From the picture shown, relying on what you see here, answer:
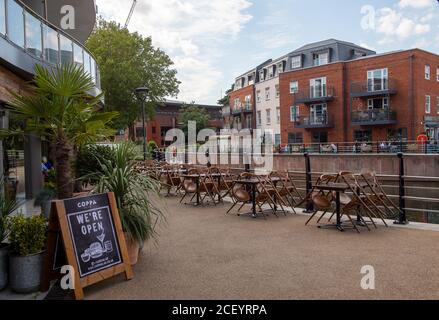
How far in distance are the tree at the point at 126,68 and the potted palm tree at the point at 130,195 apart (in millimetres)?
25031

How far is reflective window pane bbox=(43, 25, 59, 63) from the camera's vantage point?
919 centimetres

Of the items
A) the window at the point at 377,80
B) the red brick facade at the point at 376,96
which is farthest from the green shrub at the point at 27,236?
the window at the point at 377,80

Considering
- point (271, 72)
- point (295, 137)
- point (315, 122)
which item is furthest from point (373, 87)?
point (271, 72)

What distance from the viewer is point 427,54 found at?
35.0 m

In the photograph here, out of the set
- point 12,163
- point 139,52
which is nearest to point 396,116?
point 139,52

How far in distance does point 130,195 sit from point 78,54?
7.54 meters

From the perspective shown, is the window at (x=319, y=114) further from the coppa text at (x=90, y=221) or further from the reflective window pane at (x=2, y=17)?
the coppa text at (x=90, y=221)

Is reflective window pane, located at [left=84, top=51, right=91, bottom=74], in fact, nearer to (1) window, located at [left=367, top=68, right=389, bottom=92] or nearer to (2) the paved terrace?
(2) the paved terrace

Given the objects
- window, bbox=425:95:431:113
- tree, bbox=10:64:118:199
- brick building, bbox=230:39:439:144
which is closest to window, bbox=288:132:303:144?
brick building, bbox=230:39:439:144

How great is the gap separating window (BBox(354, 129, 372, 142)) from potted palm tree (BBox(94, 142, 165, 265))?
3408cm

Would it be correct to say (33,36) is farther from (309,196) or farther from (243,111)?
(243,111)

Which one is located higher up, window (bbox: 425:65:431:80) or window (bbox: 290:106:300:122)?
window (bbox: 425:65:431:80)

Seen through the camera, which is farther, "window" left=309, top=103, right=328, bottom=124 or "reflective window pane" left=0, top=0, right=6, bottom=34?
"window" left=309, top=103, right=328, bottom=124

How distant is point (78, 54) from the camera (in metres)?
11.3
